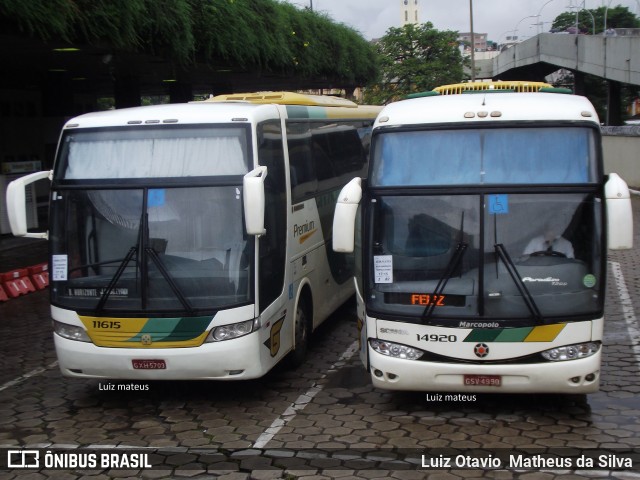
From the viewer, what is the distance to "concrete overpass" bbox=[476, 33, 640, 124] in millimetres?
34188

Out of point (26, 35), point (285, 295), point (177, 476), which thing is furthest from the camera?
point (26, 35)

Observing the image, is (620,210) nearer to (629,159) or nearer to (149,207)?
(149,207)

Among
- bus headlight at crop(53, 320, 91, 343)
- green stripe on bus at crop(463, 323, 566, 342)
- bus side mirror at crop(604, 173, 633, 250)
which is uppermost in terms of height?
bus side mirror at crop(604, 173, 633, 250)

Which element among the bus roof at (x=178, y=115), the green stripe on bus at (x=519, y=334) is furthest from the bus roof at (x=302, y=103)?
the green stripe on bus at (x=519, y=334)

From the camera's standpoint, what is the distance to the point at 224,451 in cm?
695

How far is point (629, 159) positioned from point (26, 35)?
74.9 feet

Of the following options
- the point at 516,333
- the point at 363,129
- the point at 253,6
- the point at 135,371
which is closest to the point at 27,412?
the point at 135,371

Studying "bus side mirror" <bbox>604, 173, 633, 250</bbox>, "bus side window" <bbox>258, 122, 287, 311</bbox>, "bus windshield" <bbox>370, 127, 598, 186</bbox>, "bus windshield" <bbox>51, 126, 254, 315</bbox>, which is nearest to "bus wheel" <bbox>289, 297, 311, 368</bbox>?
"bus side window" <bbox>258, 122, 287, 311</bbox>

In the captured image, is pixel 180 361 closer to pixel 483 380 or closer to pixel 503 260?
pixel 483 380

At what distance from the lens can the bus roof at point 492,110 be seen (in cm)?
749

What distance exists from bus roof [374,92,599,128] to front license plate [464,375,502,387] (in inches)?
92.5

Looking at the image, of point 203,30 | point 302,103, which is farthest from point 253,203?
point 203,30

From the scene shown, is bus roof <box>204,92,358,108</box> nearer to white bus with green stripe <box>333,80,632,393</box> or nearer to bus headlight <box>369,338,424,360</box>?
white bus with green stripe <box>333,80,632,393</box>

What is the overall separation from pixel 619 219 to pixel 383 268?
211cm
